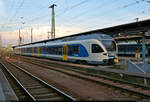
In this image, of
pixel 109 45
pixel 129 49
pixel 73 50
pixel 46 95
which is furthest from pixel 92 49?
pixel 129 49

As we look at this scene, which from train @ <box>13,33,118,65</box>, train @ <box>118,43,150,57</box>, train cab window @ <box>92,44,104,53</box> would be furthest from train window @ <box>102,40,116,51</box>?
train @ <box>118,43,150,57</box>

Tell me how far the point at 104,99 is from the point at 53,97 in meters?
2.15

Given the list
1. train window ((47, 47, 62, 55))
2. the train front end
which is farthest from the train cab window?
train window ((47, 47, 62, 55))

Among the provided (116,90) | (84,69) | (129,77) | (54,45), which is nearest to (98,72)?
(84,69)

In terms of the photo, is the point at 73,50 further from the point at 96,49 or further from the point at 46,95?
the point at 46,95

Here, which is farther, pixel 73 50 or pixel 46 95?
pixel 73 50

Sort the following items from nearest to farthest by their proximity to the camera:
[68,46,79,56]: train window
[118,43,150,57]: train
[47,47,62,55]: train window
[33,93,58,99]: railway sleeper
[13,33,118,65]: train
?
[33,93,58,99]: railway sleeper < [13,33,118,65]: train < [68,46,79,56]: train window < [47,47,62,55]: train window < [118,43,150,57]: train

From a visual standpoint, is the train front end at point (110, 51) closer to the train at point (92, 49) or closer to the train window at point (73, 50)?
the train at point (92, 49)

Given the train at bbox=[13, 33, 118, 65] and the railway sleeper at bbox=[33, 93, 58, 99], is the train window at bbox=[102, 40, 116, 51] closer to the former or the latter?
the train at bbox=[13, 33, 118, 65]

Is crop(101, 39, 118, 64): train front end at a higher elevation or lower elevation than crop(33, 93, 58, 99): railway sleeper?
higher

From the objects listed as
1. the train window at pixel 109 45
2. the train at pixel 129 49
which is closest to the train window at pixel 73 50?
the train window at pixel 109 45

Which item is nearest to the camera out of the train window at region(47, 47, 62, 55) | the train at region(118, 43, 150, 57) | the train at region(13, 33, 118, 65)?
the train at region(13, 33, 118, 65)

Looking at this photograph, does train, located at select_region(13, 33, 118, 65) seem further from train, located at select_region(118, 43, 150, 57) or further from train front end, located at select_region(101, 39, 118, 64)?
train, located at select_region(118, 43, 150, 57)

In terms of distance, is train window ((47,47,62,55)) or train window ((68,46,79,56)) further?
train window ((47,47,62,55))
